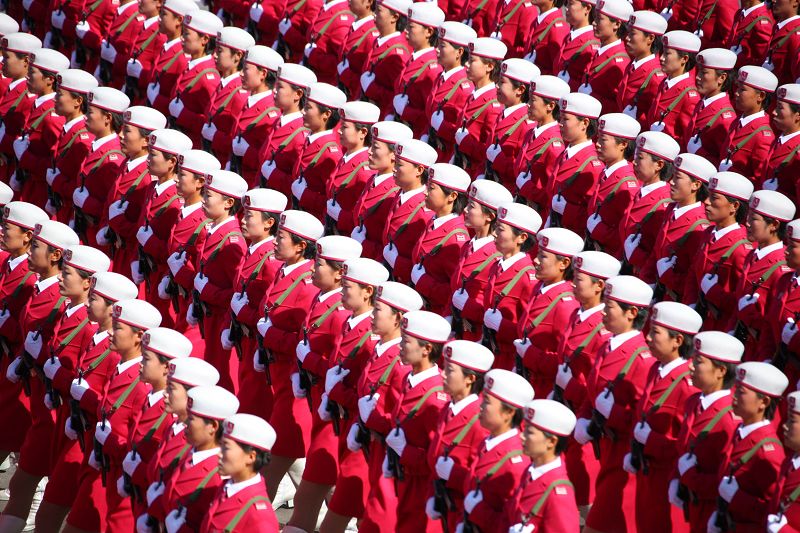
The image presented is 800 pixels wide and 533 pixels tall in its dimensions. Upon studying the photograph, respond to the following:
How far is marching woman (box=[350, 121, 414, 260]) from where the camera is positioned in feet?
34.2

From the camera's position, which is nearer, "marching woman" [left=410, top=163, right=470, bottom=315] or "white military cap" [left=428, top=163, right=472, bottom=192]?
"marching woman" [left=410, top=163, right=470, bottom=315]

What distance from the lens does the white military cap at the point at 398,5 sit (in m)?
12.4

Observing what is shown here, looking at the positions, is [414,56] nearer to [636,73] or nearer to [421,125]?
[421,125]

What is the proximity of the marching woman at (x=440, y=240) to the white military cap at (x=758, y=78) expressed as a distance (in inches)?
92.6

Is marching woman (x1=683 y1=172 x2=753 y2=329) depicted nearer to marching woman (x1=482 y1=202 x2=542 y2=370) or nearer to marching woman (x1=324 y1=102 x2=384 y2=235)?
marching woman (x1=482 y1=202 x2=542 y2=370)

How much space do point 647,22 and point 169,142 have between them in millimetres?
3865

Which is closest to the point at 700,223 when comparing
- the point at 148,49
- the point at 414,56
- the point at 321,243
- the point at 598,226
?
the point at 598,226

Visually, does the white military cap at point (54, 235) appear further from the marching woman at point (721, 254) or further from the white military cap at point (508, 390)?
the marching woman at point (721, 254)

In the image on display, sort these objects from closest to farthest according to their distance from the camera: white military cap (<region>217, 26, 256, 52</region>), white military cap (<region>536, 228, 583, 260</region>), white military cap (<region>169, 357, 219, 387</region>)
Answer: white military cap (<region>169, 357, 219, 387</region>) < white military cap (<region>536, 228, 583, 260</region>) < white military cap (<region>217, 26, 256, 52</region>)

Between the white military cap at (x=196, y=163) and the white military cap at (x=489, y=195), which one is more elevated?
the white military cap at (x=489, y=195)

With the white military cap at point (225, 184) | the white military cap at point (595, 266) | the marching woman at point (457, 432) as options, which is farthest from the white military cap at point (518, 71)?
the marching woman at point (457, 432)

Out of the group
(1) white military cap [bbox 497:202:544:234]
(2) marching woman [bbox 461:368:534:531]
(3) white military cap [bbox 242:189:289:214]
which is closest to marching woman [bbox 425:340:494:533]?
(2) marching woman [bbox 461:368:534:531]

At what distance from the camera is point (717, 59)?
11.1m

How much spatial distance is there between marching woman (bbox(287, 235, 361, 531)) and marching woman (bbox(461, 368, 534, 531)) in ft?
4.95
